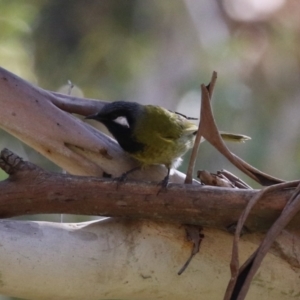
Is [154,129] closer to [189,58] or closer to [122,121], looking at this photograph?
[122,121]

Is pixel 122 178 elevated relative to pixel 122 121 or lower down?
lower down

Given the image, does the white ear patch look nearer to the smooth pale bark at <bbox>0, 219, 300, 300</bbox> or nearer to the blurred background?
the smooth pale bark at <bbox>0, 219, 300, 300</bbox>

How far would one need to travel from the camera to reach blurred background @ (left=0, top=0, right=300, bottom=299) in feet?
8.84

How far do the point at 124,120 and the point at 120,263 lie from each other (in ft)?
2.07

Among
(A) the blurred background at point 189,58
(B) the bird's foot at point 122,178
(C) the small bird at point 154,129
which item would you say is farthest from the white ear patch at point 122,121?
(A) the blurred background at point 189,58

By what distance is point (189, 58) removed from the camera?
2.97 m

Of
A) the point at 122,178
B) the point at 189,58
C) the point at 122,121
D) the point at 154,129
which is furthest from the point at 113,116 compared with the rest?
the point at 189,58

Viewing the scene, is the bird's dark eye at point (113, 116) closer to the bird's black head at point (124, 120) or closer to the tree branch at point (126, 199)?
the bird's black head at point (124, 120)

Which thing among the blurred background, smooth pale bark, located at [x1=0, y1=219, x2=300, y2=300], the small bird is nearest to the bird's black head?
the small bird

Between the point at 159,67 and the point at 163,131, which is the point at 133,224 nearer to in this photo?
the point at 163,131

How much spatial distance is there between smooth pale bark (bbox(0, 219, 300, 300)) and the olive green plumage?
0.39 metres

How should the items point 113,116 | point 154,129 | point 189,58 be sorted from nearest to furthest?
point 113,116
point 154,129
point 189,58

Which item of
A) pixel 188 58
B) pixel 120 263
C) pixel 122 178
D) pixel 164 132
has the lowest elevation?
pixel 120 263

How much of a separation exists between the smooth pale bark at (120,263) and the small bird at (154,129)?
37cm
